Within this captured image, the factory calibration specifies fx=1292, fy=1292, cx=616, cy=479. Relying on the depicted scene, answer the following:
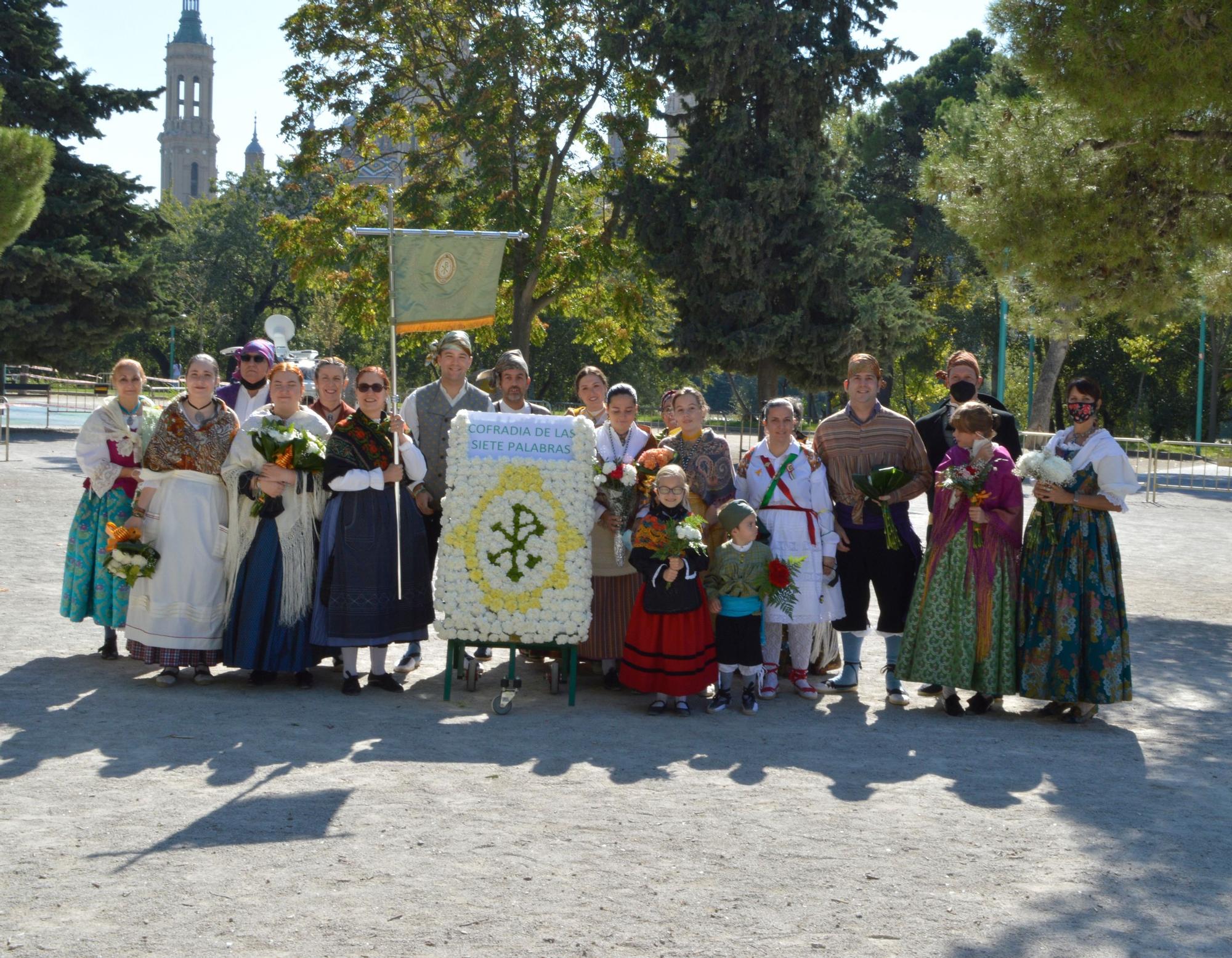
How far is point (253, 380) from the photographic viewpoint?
8.73 meters

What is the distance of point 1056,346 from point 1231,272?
21.3m

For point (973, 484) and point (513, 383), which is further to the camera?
point (513, 383)

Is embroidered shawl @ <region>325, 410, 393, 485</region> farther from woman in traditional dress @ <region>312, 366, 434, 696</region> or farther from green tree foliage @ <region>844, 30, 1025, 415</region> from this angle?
green tree foliage @ <region>844, 30, 1025, 415</region>

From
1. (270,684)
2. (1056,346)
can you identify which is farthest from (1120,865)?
(1056,346)

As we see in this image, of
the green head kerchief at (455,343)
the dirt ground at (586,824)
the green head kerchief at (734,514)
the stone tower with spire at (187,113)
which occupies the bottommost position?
the dirt ground at (586,824)

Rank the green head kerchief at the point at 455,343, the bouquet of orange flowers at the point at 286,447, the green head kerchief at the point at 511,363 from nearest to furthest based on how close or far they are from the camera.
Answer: the bouquet of orange flowers at the point at 286,447, the green head kerchief at the point at 455,343, the green head kerchief at the point at 511,363

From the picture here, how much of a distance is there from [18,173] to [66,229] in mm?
17545

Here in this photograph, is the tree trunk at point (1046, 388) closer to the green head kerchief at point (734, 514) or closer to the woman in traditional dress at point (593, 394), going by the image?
the woman in traditional dress at point (593, 394)

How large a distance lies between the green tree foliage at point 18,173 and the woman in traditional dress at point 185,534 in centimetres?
1236

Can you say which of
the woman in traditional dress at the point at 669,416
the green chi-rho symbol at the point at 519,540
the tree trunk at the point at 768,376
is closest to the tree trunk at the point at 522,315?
the tree trunk at the point at 768,376

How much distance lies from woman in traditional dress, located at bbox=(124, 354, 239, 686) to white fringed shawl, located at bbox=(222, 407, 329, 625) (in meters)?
0.12

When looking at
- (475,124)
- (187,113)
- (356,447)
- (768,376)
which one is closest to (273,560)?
(356,447)

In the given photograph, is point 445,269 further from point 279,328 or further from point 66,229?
point 66,229

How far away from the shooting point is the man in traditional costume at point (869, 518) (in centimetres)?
809
